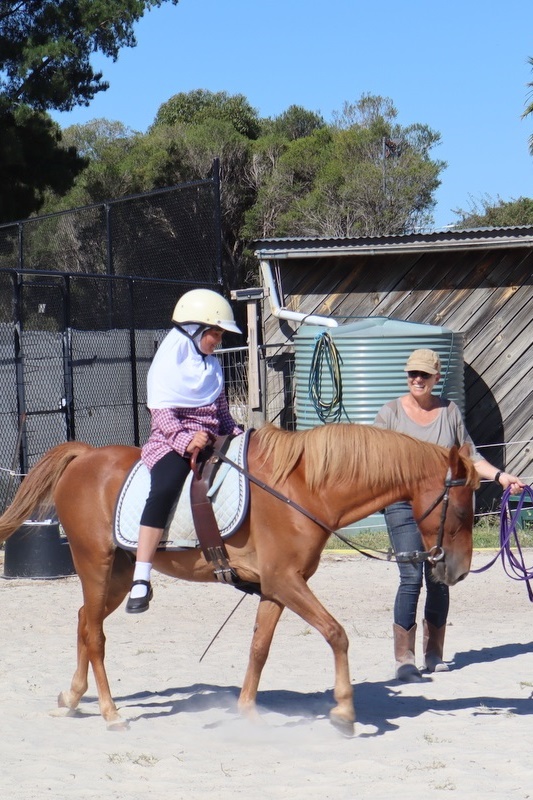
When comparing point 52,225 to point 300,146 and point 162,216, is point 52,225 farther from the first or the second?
point 300,146

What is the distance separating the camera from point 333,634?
4711 millimetres

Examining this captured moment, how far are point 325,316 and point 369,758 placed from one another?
7.87 meters

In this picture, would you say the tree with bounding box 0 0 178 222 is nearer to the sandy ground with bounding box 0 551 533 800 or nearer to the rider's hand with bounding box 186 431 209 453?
the sandy ground with bounding box 0 551 533 800

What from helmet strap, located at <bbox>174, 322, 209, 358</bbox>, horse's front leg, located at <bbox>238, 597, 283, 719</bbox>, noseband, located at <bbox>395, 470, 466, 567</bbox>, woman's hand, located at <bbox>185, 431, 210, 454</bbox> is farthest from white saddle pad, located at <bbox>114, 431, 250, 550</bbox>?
noseband, located at <bbox>395, 470, 466, 567</bbox>

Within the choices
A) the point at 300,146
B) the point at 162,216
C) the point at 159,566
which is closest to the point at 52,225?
the point at 162,216

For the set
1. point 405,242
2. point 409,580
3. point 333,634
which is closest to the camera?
point 333,634

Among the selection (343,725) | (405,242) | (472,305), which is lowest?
(343,725)

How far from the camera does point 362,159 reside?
4144 centimetres

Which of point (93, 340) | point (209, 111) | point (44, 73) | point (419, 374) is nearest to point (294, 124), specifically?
point (209, 111)

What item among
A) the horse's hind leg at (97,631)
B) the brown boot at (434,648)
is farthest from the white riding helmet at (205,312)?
the brown boot at (434,648)

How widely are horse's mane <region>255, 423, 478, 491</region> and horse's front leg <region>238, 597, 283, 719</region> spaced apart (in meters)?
0.65

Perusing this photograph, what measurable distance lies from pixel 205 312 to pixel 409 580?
85.3 inches

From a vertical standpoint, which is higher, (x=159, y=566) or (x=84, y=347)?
(x=84, y=347)

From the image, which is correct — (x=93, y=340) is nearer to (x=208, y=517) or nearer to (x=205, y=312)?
(x=205, y=312)
